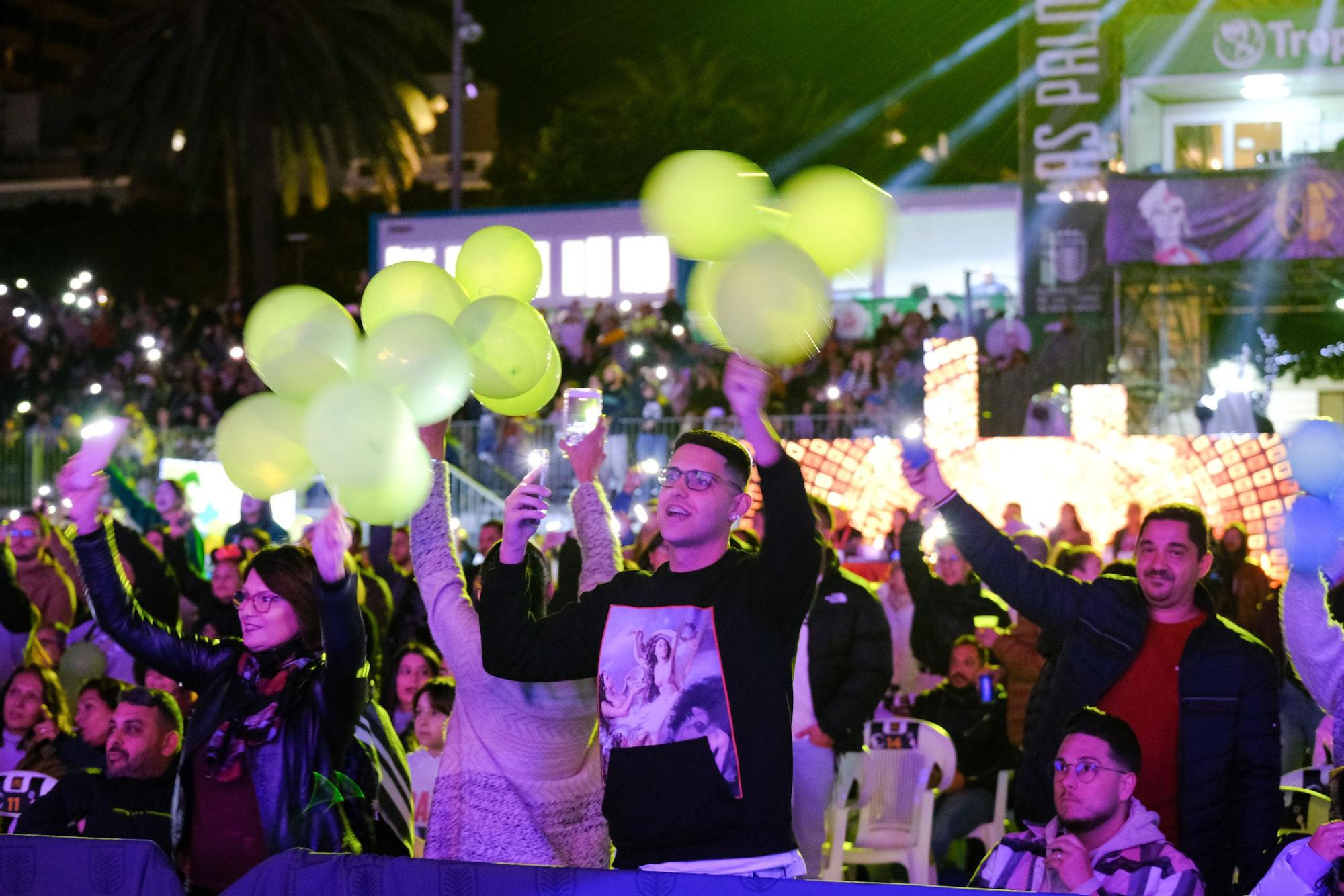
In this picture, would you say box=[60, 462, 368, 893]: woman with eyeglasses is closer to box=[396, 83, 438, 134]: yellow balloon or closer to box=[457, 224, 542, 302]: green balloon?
box=[457, 224, 542, 302]: green balloon

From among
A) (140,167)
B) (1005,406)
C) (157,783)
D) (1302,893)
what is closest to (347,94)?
(140,167)

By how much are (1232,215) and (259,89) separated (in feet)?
48.1

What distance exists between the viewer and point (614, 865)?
10.7ft

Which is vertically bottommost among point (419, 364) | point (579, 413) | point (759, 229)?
point (579, 413)

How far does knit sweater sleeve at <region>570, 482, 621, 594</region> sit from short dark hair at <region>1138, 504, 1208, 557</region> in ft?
4.51

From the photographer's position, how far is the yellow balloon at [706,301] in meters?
3.43

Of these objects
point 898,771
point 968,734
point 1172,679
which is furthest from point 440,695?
point 1172,679

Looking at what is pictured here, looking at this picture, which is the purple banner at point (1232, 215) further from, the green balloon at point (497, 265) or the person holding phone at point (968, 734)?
the green balloon at point (497, 265)

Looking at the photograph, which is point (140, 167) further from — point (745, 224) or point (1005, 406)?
point (745, 224)

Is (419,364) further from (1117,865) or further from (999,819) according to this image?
(999,819)

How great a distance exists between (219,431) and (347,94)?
68.7ft

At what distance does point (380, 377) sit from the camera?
360 centimetres

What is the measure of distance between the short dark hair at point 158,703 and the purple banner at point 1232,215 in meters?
12.9

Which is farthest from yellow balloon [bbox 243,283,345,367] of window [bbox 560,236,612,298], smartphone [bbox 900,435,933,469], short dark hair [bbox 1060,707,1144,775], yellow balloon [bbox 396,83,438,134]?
yellow balloon [bbox 396,83,438,134]
